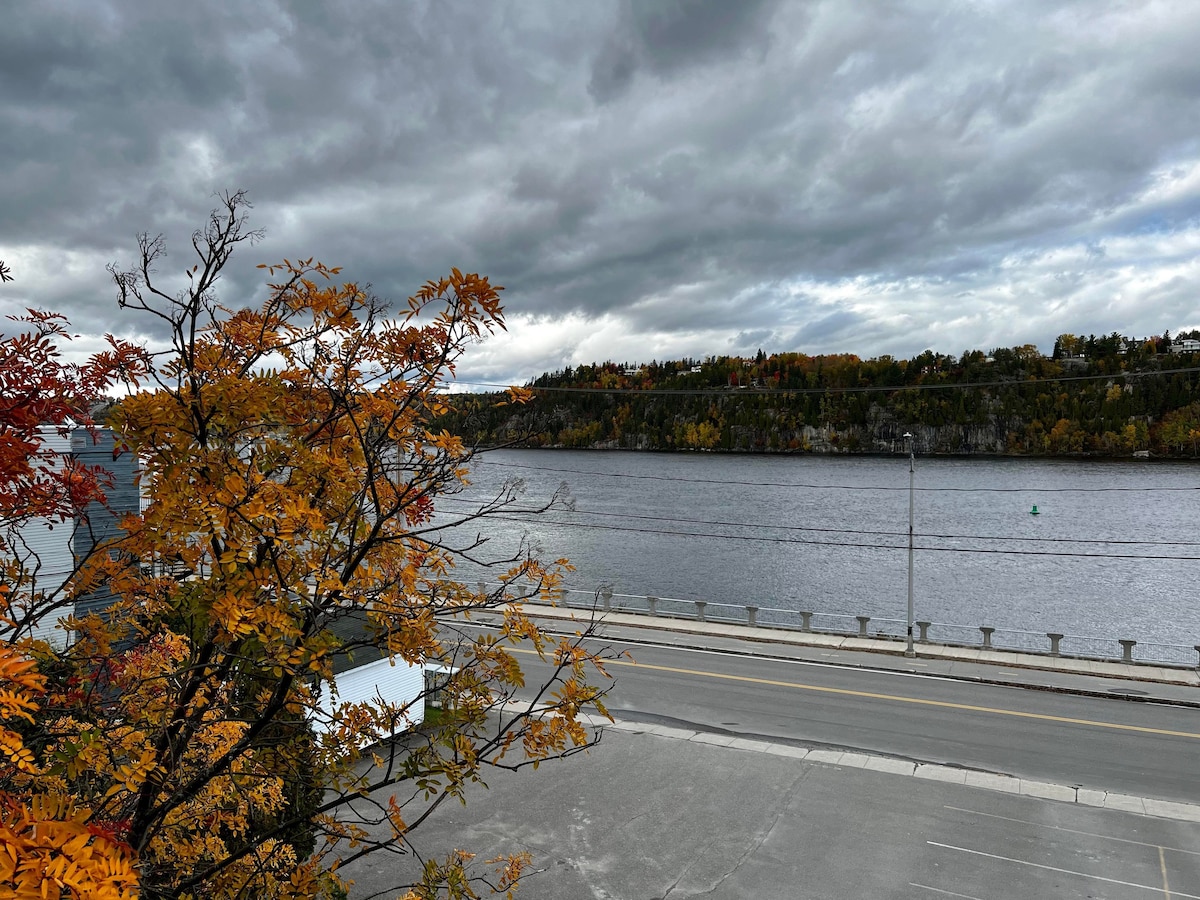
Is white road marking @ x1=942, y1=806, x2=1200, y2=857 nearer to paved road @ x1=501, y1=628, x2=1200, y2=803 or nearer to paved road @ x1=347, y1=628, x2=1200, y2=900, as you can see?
paved road @ x1=347, y1=628, x2=1200, y2=900

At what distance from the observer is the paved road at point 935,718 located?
21.6m

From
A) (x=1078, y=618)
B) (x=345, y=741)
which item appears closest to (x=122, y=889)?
(x=345, y=741)

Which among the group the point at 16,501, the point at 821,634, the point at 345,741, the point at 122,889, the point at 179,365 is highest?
the point at 179,365

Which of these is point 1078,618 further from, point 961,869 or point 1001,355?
point 1001,355

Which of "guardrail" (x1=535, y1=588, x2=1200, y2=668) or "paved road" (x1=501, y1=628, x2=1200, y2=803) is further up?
"paved road" (x1=501, y1=628, x2=1200, y2=803)

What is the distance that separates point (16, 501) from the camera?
4719 mm

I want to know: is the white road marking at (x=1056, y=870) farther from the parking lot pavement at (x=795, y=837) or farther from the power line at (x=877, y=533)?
the power line at (x=877, y=533)

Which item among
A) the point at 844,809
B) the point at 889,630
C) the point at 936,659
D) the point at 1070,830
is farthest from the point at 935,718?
the point at 889,630

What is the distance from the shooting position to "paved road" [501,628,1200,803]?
21578 millimetres

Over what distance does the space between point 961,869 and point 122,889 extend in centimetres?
1759

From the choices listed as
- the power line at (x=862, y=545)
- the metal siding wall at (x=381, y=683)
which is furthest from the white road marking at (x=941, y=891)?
the power line at (x=862, y=545)

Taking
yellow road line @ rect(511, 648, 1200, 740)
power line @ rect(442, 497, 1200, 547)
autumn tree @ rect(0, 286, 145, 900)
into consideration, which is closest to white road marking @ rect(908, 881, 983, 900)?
yellow road line @ rect(511, 648, 1200, 740)

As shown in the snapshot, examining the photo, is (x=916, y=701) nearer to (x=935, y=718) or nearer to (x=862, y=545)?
(x=935, y=718)

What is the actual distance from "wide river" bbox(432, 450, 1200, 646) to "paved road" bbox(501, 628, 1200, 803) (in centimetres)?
936
